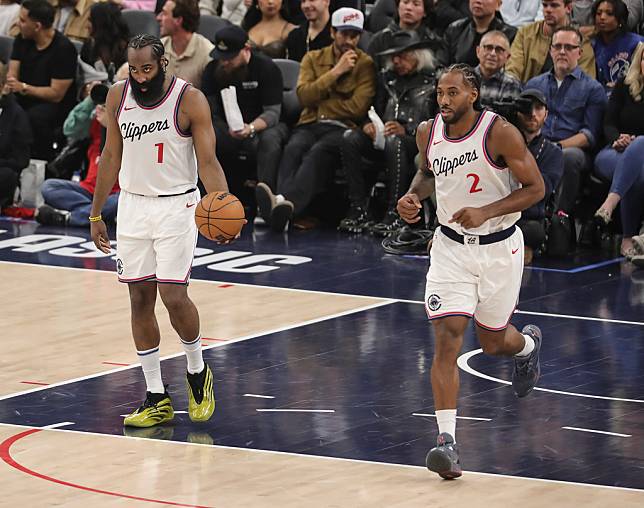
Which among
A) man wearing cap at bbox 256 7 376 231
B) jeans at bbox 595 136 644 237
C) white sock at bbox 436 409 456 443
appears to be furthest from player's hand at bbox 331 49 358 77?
white sock at bbox 436 409 456 443

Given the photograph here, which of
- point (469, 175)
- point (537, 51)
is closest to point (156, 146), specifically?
point (469, 175)

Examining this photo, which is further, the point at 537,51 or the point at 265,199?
the point at 265,199

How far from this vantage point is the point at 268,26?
15.1 meters

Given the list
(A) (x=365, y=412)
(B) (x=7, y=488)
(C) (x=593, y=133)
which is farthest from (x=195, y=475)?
(C) (x=593, y=133)

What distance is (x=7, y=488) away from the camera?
632cm

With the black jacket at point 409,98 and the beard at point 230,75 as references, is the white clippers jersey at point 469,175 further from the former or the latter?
the beard at point 230,75

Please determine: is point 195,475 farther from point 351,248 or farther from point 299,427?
point 351,248

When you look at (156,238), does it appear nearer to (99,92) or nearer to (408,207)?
(408,207)

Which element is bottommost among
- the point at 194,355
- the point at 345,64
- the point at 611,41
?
the point at 194,355

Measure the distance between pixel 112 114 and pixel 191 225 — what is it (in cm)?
72

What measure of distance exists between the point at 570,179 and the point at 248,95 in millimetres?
3213

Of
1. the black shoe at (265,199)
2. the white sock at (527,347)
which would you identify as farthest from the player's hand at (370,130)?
the white sock at (527,347)

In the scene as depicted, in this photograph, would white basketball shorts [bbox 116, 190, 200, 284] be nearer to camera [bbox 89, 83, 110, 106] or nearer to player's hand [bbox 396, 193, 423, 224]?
player's hand [bbox 396, 193, 423, 224]

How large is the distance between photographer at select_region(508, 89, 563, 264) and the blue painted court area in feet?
7.54
